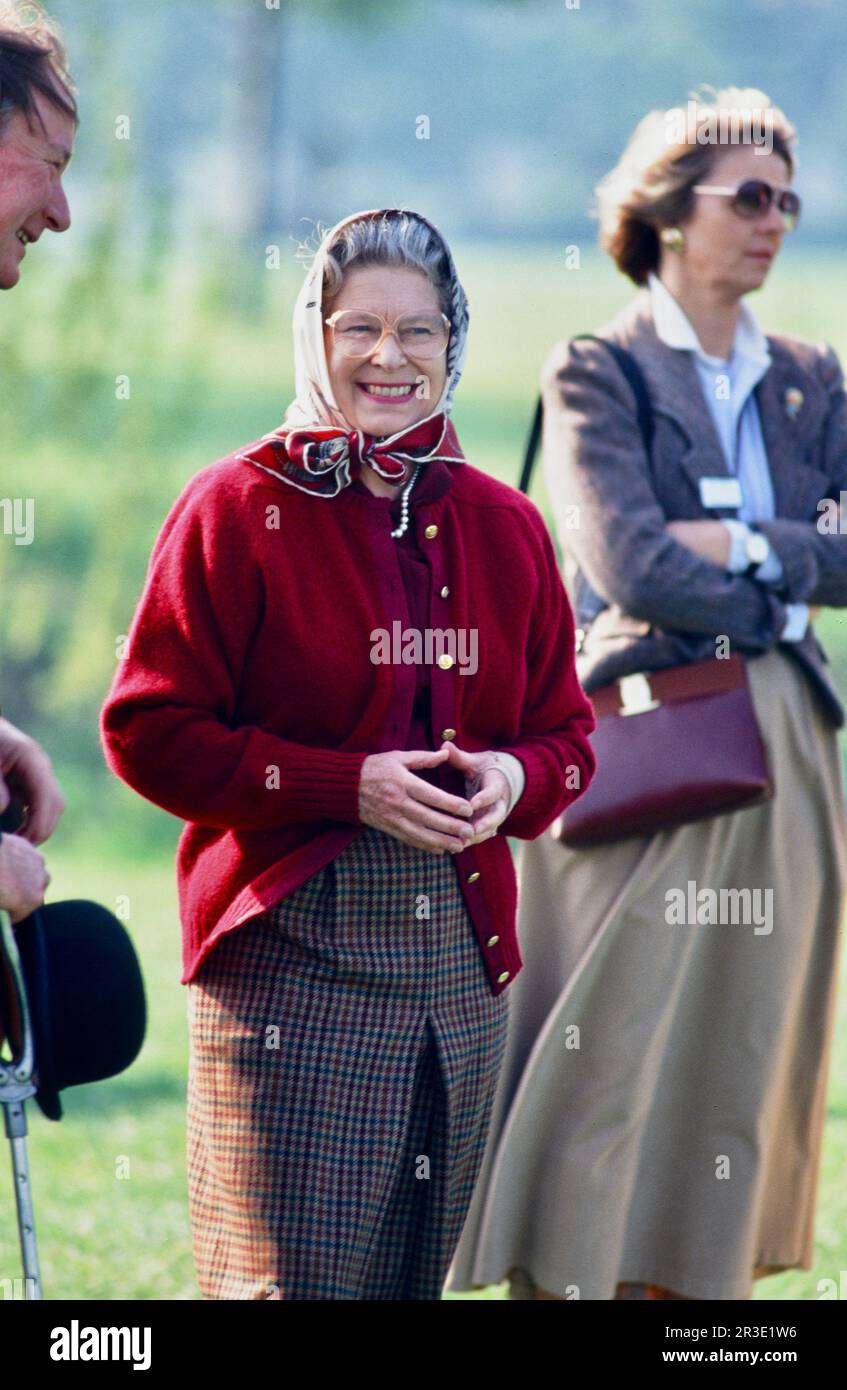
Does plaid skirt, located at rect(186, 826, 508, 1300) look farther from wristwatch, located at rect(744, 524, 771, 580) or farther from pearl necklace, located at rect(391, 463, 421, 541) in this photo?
wristwatch, located at rect(744, 524, 771, 580)

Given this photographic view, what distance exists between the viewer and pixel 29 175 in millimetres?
2479

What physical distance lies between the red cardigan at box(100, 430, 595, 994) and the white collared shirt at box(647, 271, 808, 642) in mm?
978

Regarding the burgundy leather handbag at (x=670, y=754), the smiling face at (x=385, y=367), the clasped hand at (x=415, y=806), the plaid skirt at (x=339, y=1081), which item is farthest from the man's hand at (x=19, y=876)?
the burgundy leather handbag at (x=670, y=754)

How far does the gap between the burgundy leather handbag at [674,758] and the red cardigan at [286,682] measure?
0.71 m

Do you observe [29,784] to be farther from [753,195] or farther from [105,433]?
[105,433]

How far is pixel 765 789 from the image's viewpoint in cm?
333

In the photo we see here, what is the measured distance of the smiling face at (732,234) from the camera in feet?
11.5

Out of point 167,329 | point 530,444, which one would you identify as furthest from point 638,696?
point 167,329

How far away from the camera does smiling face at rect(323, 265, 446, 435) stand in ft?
8.34

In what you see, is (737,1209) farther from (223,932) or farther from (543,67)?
(543,67)

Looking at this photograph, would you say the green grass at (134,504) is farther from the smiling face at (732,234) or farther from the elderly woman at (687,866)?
the smiling face at (732,234)


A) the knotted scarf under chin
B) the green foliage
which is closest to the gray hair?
the knotted scarf under chin

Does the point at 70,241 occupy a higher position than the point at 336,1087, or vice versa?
the point at 70,241

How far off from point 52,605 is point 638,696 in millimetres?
8592
